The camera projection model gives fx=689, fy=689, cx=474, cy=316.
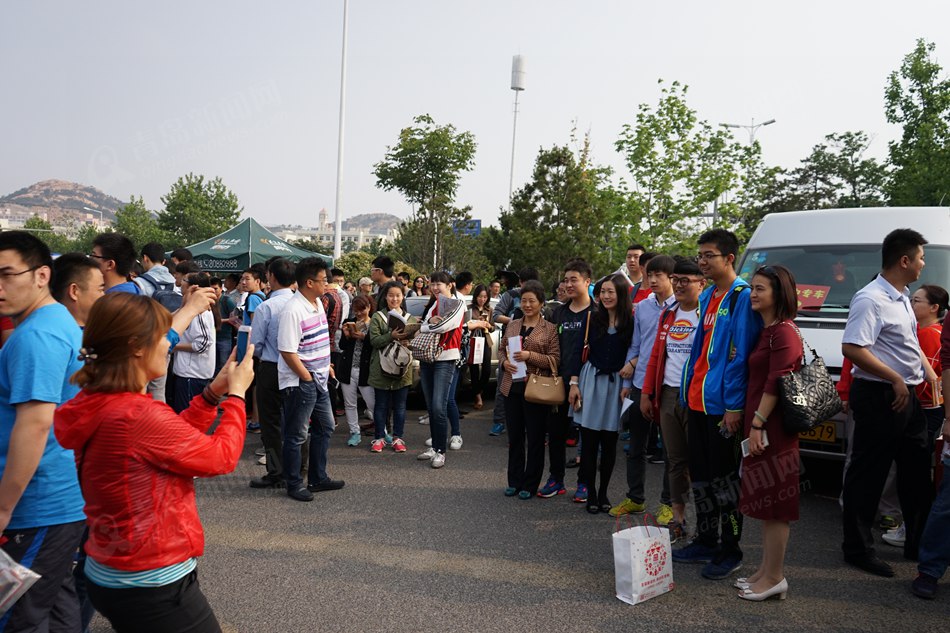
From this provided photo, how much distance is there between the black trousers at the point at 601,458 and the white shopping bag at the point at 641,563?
5.26 ft

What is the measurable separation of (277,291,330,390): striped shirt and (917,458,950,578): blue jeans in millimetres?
4571

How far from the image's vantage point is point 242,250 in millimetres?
17156

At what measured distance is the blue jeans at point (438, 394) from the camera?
7160 mm

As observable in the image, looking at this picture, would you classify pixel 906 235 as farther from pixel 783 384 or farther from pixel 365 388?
pixel 365 388

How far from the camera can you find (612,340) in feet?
18.7

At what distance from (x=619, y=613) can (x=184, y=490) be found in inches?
104

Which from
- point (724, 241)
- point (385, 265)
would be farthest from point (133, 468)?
point (385, 265)

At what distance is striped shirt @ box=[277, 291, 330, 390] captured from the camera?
574cm

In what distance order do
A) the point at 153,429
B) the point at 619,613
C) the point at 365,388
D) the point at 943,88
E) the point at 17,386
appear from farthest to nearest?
1. the point at 943,88
2. the point at 365,388
3. the point at 619,613
4. the point at 17,386
5. the point at 153,429

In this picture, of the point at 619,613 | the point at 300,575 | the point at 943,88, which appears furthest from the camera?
the point at 943,88

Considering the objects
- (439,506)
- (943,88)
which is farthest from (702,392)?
(943,88)

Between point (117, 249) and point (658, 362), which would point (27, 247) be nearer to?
point (117, 249)

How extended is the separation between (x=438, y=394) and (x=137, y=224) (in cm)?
6581

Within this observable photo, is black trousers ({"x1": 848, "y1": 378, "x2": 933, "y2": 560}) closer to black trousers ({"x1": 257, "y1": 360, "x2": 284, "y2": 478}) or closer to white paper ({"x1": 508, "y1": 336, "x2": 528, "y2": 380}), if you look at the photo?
white paper ({"x1": 508, "y1": 336, "x2": 528, "y2": 380})
